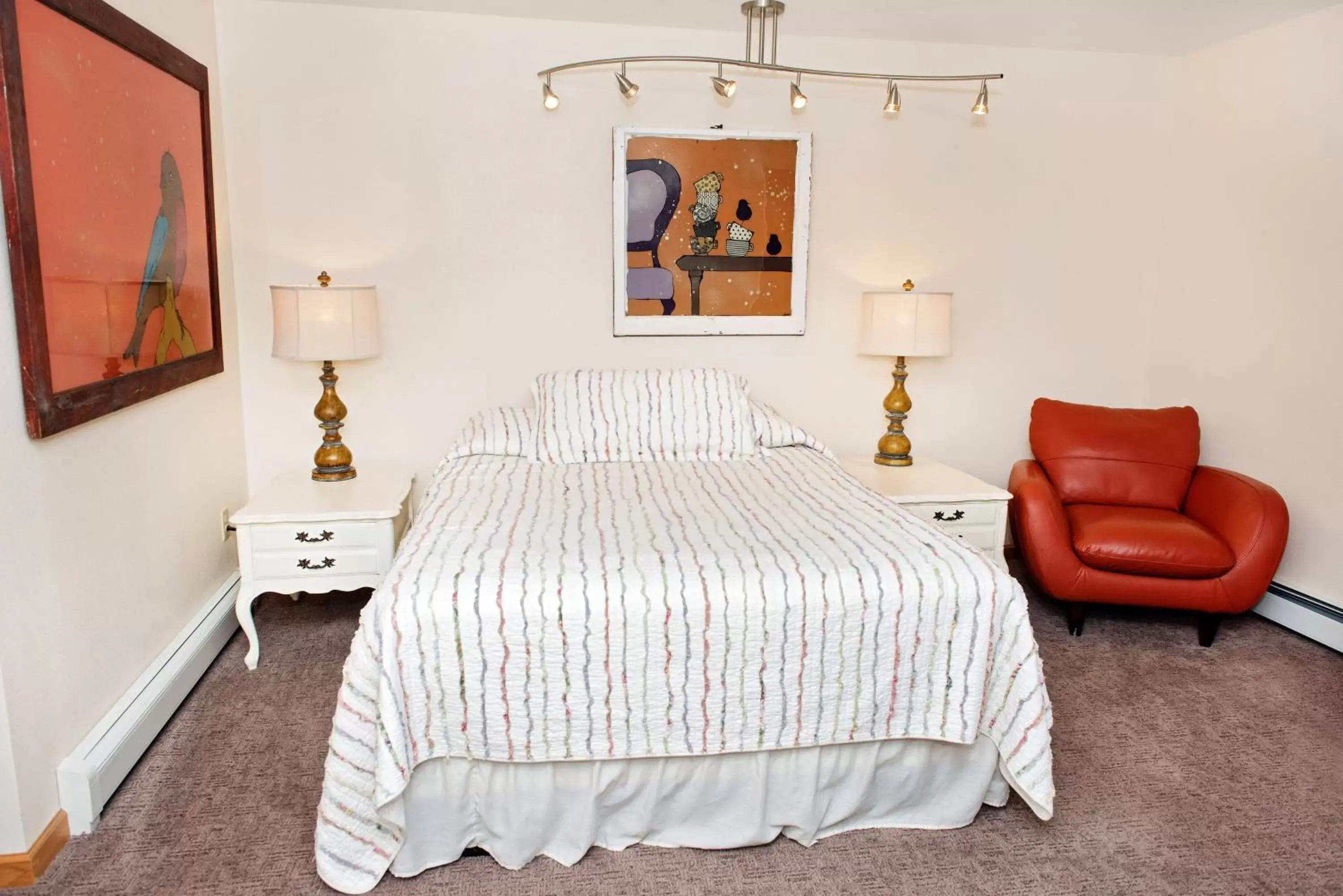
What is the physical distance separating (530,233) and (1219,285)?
2903 millimetres

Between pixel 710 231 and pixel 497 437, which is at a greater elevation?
pixel 710 231

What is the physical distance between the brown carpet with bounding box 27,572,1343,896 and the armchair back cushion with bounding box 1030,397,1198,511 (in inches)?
32.3

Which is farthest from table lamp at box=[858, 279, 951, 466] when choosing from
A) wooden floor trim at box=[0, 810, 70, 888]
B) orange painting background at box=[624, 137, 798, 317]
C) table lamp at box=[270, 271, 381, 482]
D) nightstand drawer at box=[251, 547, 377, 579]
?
wooden floor trim at box=[0, 810, 70, 888]

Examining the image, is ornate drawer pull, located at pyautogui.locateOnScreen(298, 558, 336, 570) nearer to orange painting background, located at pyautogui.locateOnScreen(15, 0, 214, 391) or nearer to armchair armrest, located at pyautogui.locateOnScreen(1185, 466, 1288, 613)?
orange painting background, located at pyautogui.locateOnScreen(15, 0, 214, 391)

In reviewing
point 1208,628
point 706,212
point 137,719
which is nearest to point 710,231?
point 706,212

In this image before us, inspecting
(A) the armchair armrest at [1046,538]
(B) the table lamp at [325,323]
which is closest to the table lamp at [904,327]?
(A) the armchair armrest at [1046,538]

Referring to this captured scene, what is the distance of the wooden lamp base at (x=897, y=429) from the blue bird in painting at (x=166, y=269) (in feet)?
8.61

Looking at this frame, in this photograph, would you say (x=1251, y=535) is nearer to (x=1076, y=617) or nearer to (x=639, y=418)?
(x=1076, y=617)

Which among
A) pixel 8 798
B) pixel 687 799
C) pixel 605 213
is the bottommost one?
pixel 687 799

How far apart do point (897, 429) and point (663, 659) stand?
2.15 m

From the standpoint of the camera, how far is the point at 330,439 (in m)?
3.41

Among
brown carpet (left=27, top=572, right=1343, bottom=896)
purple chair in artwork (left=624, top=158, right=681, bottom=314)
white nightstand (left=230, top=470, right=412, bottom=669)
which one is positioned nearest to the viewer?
brown carpet (left=27, top=572, right=1343, bottom=896)

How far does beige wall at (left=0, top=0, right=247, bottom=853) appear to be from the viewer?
1893 millimetres

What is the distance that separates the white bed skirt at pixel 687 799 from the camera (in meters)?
2.00
